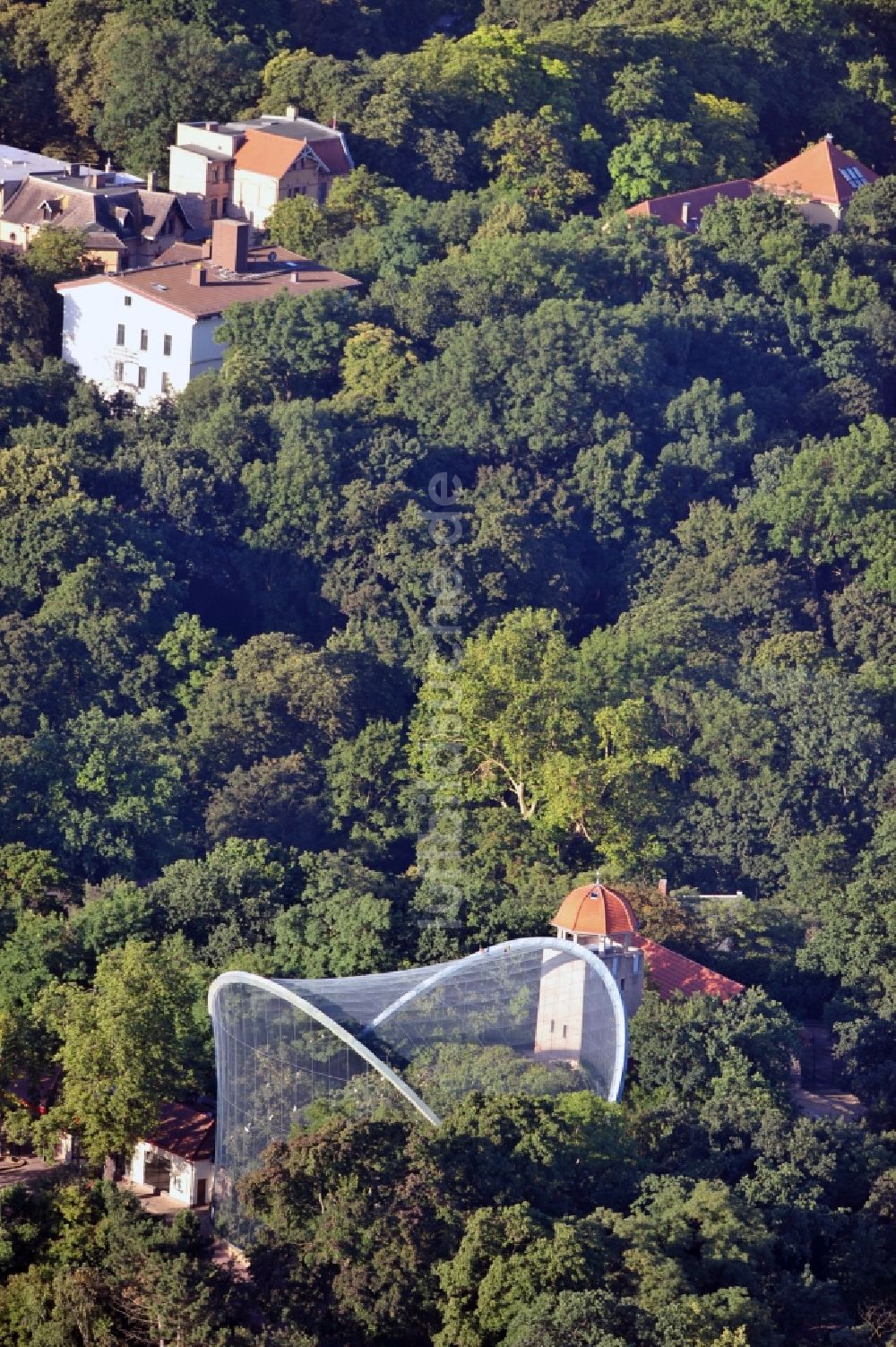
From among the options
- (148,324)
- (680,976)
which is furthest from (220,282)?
(680,976)

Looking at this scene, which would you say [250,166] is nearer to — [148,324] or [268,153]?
[268,153]

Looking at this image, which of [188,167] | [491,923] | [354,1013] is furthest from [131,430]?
[354,1013]

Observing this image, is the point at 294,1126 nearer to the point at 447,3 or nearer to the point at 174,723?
the point at 174,723

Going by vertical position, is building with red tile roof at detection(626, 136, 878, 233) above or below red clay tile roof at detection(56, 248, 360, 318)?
below

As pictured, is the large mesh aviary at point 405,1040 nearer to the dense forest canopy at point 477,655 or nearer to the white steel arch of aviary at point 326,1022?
the white steel arch of aviary at point 326,1022

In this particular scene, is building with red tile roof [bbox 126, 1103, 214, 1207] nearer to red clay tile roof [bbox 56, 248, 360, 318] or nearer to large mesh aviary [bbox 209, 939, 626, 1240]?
large mesh aviary [bbox 209, 939, 626, 1240]

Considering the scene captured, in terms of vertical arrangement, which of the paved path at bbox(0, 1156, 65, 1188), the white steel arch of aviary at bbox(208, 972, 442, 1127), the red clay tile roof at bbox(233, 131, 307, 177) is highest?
the white steel arch of aviary at bbox(208, 972, 442, 1127)

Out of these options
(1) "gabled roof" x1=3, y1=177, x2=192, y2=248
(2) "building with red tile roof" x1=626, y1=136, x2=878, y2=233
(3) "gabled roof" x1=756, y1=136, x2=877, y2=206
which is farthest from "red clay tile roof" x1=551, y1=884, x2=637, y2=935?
(3) "gabled roof" x1=756, y1=136, x2=877, y2=206
